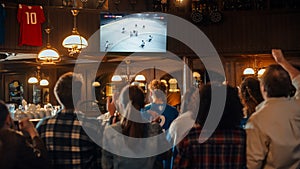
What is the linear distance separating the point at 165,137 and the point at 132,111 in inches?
17.7

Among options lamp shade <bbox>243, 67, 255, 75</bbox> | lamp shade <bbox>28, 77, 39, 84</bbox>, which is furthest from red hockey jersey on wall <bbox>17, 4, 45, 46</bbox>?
lamp shade <bbox>243, 67, 255, 75</bbox>

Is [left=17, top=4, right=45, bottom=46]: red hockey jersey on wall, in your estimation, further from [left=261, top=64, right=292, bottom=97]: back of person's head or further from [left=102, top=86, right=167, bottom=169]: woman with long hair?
[left=261, top=64, right=292, bottom=97]: back of person's head

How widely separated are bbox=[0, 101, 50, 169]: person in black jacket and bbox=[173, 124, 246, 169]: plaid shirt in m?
0.92

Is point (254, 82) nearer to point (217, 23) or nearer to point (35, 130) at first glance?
point (35, 130)

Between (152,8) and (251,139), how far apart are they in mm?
8882

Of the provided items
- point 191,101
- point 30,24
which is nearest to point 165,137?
point 191,101

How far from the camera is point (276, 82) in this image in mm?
2922

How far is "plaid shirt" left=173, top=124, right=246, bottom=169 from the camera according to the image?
9.37 feet

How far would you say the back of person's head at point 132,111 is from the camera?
3.08m

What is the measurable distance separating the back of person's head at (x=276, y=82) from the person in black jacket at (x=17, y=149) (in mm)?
1599

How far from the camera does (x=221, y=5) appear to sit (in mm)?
11047

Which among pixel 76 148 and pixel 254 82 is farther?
pixel 254 82

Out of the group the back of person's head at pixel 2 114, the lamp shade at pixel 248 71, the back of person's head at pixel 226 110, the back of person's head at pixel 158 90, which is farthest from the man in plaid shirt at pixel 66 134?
the lamp shade at pixel 248 71

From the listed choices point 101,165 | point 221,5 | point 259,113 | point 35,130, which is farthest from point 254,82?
point 221,5
